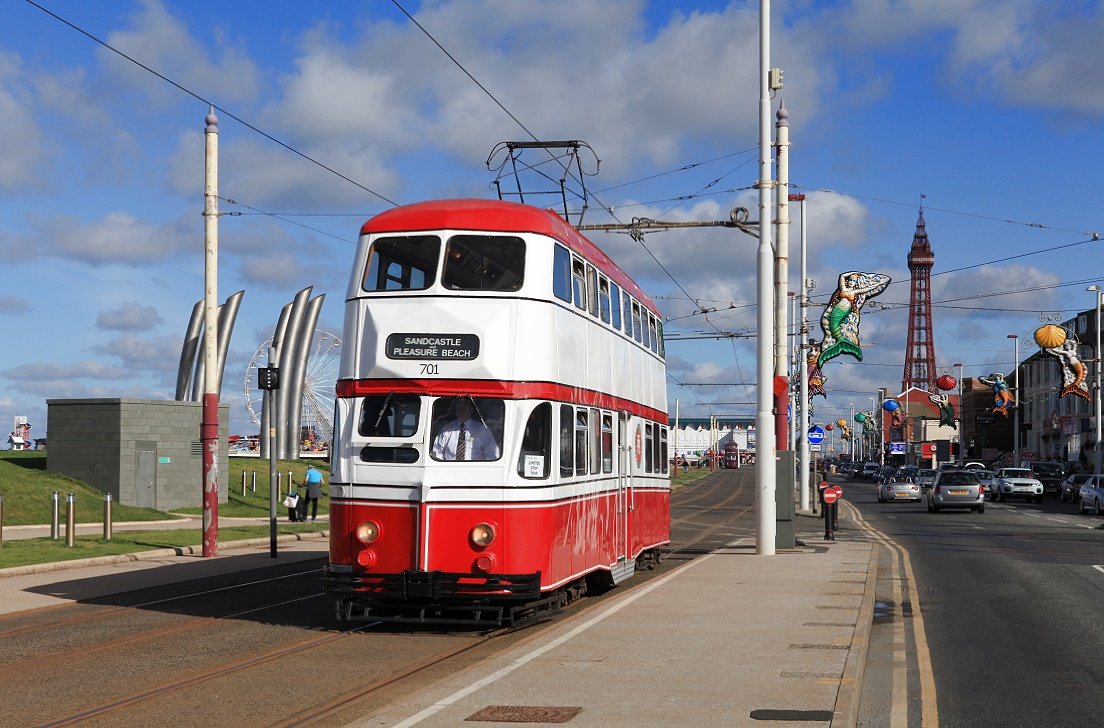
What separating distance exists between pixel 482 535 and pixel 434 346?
2.03m

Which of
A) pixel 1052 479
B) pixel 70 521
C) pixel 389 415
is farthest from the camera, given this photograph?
pixel 1052 479

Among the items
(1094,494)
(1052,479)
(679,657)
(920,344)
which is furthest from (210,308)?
(920,344)

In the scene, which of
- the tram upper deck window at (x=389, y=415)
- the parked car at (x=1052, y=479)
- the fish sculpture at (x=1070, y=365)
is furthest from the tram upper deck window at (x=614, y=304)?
the parked car at (x=1052, y=479)

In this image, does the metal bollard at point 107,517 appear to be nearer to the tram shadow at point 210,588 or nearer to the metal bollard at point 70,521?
the metal bollard at point 70,521

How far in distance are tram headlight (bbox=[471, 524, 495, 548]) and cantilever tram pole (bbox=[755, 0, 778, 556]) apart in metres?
10.8

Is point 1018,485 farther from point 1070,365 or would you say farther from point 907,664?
point 907,664

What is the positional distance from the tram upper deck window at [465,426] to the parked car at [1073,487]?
48.4 m

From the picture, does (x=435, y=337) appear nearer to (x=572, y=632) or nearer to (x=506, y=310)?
(x=506, y=310)

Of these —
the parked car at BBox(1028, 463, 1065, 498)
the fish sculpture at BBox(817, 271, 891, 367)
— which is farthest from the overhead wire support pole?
the parked car at BBox(1028, 463, 1065, 498)

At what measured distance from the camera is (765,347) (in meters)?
22.9

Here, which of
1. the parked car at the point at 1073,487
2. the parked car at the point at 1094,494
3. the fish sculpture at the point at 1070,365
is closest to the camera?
the parked car at the point at 1094,494

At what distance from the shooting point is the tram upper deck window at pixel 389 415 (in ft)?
43.8

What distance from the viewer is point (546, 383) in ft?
44.9

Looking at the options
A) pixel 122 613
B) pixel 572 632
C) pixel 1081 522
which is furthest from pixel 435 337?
pixel 1081 522
